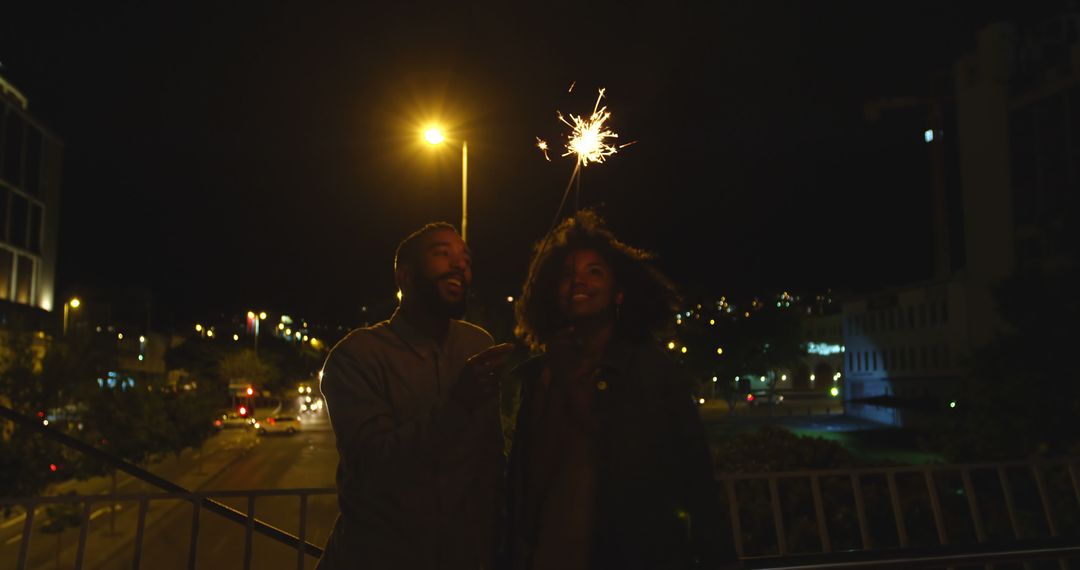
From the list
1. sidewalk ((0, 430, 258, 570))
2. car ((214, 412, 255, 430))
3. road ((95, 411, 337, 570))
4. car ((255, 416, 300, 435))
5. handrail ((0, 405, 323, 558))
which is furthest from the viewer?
car ((214, 412, 255, 430))

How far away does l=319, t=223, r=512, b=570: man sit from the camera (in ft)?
8.21

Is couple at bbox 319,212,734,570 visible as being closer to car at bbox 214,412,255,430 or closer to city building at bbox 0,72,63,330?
city building at bbox 0,72,63,330

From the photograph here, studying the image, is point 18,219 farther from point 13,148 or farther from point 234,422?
point 234,422

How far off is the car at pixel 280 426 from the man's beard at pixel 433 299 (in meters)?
54.0

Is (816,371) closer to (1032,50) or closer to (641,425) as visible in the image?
(1032,50)

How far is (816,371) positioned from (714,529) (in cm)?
11422

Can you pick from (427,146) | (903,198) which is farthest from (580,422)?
(903,198)

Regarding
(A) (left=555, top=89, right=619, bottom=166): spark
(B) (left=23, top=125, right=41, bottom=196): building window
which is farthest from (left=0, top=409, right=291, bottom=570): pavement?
(B) (left=23, top=125, right=41, bottom=196): building window

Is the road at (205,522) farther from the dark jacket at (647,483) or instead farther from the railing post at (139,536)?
the dark jacket at (647,483)

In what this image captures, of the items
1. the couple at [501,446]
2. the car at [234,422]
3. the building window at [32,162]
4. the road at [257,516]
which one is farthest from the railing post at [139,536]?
the car at [234,422]

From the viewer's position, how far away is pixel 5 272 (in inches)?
1783

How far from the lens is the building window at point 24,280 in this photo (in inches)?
1848

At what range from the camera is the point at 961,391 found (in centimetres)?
1950

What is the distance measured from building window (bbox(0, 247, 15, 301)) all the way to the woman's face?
162 feet
